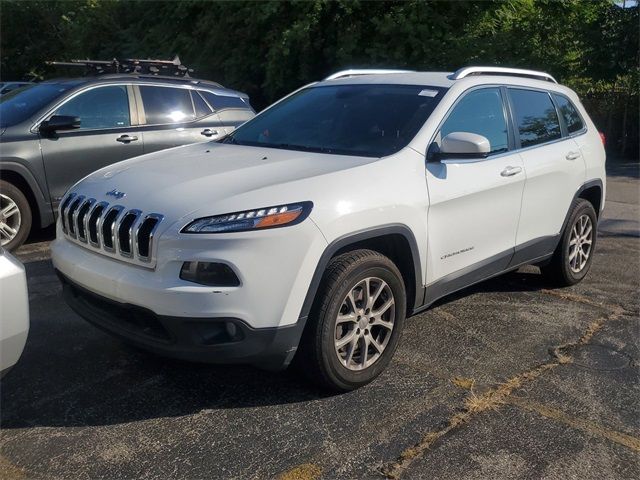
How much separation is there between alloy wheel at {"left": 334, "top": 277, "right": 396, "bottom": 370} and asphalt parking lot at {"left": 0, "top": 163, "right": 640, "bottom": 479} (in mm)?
201

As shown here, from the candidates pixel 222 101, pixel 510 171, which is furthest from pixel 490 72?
pixel 222 101

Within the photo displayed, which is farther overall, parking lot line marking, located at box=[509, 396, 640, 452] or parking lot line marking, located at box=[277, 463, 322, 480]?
parking lot line marking, located at box=[509, 396, 640, 452]

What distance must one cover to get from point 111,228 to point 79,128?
3.94 metres

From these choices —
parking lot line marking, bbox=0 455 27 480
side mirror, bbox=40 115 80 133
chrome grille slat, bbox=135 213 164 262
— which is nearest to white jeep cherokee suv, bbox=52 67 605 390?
chrome grille slat, bbox=135 213 164 262

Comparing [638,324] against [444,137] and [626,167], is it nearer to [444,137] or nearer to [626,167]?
[444,137]

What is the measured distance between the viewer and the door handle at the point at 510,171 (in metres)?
4.65

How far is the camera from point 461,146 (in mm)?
4008

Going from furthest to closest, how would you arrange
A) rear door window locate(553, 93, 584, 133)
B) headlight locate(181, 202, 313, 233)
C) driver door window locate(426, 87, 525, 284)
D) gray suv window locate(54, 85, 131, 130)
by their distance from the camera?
gray suv window locate(54, 85, 131, 130) < rear door window locate(553, 93, 584, 133) < driver door window locate(426, 87, 525, 284) < headlight locate(181, 202, 313, 233)

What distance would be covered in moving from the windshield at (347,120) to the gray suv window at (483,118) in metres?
0.17

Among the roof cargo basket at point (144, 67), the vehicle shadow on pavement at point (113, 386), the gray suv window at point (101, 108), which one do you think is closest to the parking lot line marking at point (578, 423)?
the vehicle shadow on pavement at point (113, 386)

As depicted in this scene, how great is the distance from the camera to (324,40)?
56.0ft

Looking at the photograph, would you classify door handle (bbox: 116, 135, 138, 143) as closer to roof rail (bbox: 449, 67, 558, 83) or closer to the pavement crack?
roof rail (bbox: 449, 67, 558, 83)

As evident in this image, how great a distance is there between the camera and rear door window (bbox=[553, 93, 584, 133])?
569 centimetres

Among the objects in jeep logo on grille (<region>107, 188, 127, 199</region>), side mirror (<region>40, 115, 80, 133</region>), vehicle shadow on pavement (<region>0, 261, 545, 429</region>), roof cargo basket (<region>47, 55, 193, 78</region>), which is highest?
roof cargo basket (<region>47, 55, 193, 78</region>)
